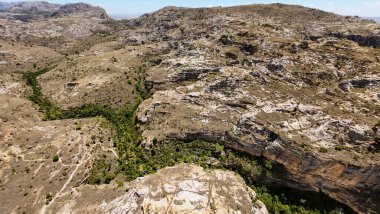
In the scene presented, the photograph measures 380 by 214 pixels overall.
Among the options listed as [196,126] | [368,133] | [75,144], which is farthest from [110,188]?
[368,133]

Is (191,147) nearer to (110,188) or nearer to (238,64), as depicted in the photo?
(110,188)

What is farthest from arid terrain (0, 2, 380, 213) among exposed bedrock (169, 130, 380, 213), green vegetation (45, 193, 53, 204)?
green vegetation (45, 193, 53, 204)

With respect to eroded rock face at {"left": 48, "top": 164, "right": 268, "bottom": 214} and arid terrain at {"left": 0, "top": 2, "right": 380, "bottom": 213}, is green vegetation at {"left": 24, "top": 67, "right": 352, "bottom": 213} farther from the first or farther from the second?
eroded rock face at {"left": 48, "top": 164, "right": 268, "bottom": 214}

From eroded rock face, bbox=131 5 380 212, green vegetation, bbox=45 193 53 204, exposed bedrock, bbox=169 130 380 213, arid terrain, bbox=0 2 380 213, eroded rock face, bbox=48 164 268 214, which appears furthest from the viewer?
eroded rock face, bbox=131 5 380 212

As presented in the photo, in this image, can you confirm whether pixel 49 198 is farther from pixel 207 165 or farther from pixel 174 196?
pixel 207 165

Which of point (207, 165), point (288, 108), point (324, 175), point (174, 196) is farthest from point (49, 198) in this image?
point (288, 108)

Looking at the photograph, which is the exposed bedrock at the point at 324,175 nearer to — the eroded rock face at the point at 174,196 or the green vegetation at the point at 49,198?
the eroded rock face at the point at 174,196
